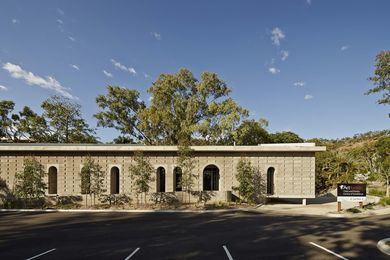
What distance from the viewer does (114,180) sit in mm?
24422

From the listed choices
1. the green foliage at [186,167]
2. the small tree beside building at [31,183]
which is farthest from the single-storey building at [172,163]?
the small tree beside building at [31,183]

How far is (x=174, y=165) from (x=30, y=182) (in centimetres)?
1241

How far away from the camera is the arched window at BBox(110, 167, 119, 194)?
2397 centimetres

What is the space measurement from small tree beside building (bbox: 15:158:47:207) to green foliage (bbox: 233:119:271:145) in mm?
22985

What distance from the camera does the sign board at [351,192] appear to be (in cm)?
1984

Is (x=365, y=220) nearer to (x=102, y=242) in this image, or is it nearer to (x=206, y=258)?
(x=206, y=258)

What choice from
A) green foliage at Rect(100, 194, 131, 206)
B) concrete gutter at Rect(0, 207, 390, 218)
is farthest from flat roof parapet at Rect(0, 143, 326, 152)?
concrete gutter at Rect(0, 207, 390, 218)

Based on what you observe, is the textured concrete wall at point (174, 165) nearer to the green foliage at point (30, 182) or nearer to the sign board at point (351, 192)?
the green foliage at point (30, 182)

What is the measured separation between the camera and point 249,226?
1465 cm

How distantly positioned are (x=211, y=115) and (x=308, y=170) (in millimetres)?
17547

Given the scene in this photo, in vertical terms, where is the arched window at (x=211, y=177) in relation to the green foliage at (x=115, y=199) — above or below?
above

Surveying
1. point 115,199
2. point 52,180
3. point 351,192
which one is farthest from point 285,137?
point 52,180

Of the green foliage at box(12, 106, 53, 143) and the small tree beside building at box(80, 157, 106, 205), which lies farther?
the green foliage at box(12, 106, 53, 143)

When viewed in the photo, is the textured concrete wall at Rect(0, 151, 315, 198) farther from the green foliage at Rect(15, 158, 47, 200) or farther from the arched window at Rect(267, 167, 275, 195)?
the green foliage at Rect(15, 158, 47, 200)
